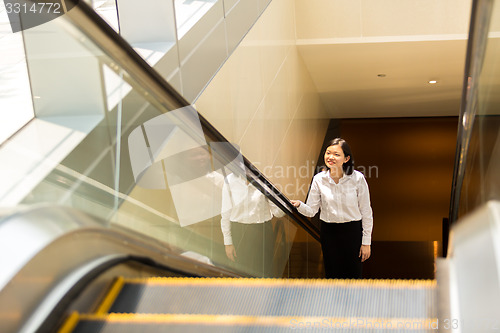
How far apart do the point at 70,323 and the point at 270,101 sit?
5133mm

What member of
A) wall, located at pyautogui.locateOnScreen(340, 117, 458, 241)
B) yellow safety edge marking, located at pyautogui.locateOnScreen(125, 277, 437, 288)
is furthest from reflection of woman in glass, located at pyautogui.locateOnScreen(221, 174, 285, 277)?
wall, located at pyautogui.locateOnScreen(340, 117, 458, 241)

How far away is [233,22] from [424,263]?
24.3ft

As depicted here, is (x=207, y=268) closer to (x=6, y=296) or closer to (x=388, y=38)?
(x=6, y=296)

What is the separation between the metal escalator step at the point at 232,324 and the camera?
4.45 feet

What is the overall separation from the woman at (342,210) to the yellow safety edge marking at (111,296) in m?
3.23

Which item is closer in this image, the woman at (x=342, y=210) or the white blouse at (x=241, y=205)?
the white blouse at (x=241, y=205)

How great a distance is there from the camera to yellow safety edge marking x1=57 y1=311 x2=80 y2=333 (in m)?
1.32

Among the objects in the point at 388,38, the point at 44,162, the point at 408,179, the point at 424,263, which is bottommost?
the point at 424,263

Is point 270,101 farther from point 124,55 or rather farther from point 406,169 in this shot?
point 406,169

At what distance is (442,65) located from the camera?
347 inches

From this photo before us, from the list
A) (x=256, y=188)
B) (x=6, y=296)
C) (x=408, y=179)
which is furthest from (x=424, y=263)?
(x=6, y=296)

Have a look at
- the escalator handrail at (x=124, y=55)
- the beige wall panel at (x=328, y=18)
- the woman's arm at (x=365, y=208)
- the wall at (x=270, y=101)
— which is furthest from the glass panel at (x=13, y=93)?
the beige wall panel at (x=328, y=18)

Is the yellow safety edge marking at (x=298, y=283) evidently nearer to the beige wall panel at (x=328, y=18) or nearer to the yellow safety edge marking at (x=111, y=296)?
the yellow safety edge marking at (x=111, y=296)

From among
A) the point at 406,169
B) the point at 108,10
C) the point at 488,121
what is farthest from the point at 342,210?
the point at 406,169
